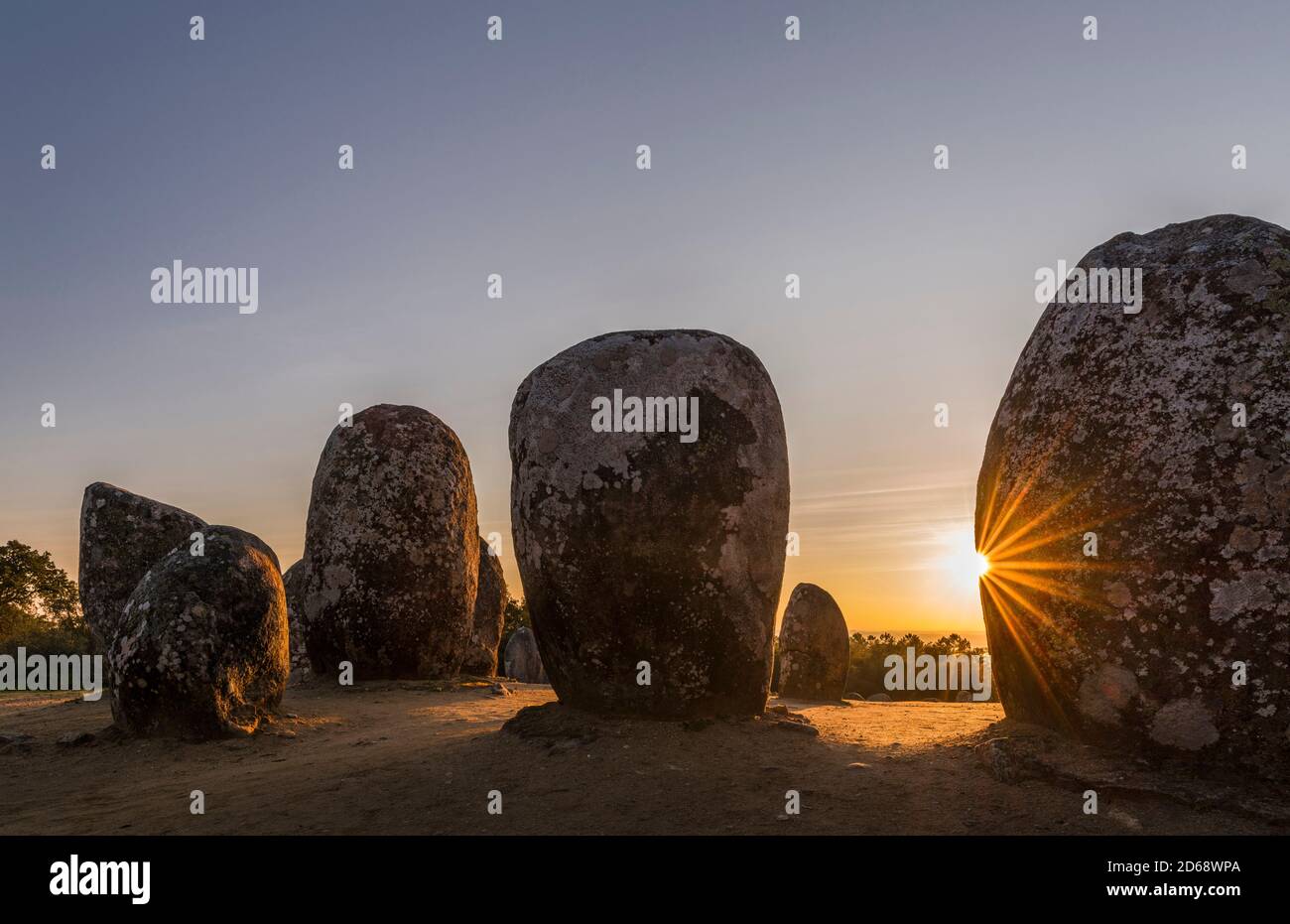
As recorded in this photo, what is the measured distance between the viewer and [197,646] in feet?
28.0

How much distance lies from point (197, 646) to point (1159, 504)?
8119 millimetres

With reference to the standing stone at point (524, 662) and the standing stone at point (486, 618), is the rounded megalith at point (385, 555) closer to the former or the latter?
the standing stone at point (486, 618)

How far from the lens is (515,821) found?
5320 millimetres

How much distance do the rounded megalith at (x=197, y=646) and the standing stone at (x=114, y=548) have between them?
16.6ft

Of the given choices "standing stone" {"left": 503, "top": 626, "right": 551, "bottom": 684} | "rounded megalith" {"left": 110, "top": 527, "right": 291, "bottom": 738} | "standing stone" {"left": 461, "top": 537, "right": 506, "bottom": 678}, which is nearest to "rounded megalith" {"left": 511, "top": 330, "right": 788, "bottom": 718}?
"rounded megalith" {"left": 110, "top": 527, "right": 291, "bottom": 738}

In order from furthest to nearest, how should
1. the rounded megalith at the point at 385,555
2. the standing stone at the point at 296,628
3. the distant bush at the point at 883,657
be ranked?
the distant bush at the point at 883,657 < the standing stone at the point at 296,628 < the rounded megalith at the point at 385,555

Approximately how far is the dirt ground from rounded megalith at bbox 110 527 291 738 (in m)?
0.28

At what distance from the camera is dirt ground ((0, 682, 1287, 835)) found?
5.04 m

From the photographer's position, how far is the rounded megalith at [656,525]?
7.23m

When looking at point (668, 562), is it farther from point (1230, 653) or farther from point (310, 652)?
point (310, 652)

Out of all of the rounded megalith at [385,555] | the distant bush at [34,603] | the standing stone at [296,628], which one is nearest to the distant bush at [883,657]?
the rounded megalith at [385,555]

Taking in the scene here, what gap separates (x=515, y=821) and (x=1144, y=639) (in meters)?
3.84

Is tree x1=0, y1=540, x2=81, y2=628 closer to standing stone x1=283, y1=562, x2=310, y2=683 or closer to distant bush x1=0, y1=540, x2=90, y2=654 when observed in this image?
distant bush x1=0, y1=540, x2=90, y2=654
